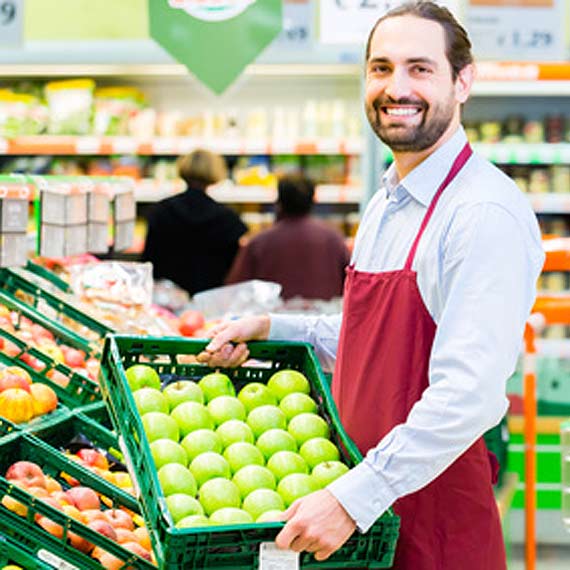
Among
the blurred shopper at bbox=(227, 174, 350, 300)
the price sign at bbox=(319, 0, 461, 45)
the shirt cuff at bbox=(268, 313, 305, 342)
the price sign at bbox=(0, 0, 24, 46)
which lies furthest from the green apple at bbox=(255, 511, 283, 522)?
the blurred shopper at bbox=(227, 174, 350, 300)

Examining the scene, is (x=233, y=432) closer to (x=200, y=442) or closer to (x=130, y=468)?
(x=200, y=442)

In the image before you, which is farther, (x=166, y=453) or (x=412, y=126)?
(x=412, y=126)

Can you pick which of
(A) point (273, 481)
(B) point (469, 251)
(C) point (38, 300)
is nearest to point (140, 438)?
(A) point (273, 481)

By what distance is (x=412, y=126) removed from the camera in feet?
7.09

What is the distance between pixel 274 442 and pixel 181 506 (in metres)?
0.27

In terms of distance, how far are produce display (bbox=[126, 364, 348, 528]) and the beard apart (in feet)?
1.63

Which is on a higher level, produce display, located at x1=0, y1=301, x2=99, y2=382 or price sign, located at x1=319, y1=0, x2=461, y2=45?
price sign, located at x1=319, y1=0, x2=461, y2=45

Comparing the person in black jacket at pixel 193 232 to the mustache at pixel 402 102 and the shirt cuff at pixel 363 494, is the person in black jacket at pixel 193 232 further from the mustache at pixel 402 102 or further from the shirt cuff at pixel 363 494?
the shirt cuff at pixel 363 494

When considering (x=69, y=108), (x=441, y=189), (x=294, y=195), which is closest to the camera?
(x=441, y=189)

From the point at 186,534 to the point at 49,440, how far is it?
957mm

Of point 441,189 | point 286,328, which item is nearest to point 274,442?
point 286,328

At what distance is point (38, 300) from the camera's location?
3658 mm

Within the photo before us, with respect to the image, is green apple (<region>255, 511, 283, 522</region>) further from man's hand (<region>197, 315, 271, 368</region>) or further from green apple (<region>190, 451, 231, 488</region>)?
man's hand (<region>197, 315, 271, 368</region>)

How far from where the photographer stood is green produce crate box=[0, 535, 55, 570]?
213 cm
